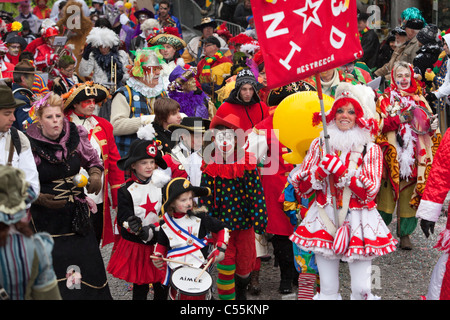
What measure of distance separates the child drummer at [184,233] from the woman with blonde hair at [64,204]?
26.9 inches

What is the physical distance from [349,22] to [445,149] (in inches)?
47.7

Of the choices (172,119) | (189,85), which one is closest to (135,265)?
(172,119)

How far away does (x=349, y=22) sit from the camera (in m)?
5.10

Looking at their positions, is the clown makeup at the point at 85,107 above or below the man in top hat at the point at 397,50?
below

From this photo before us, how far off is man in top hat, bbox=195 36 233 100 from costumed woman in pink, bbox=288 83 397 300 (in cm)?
611

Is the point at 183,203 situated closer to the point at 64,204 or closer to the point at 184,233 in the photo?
the point at 184,233

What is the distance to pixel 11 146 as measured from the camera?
16.0ft

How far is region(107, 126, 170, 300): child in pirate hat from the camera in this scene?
5.60m

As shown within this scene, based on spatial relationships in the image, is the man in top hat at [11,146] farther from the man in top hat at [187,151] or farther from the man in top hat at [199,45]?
the man in top hat at [199,45]

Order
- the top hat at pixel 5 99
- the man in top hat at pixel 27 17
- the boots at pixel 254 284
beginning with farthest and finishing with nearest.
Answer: the man in top hat at pixel 27 17 < the boots at pixel 254 284 < the top hat at pixel 5 99

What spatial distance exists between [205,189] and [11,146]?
5.11ft

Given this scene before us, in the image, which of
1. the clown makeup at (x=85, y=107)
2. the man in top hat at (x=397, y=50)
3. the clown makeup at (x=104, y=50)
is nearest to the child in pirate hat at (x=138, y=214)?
the clown makeup at (x=85, y=107)

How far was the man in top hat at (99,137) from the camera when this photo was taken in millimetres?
6613

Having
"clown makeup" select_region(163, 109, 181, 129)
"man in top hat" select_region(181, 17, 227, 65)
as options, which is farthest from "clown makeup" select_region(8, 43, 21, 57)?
"clown makeup" select_region(163, 109, 181, 129)
